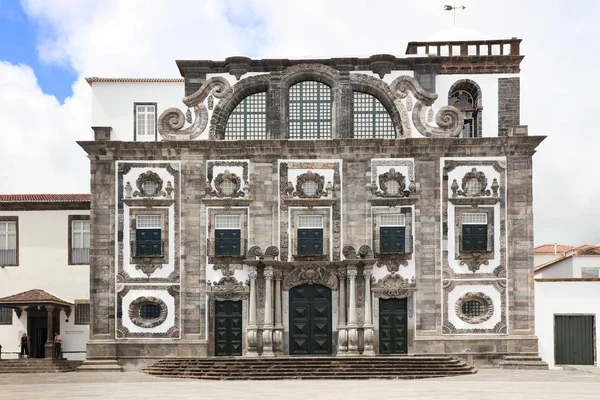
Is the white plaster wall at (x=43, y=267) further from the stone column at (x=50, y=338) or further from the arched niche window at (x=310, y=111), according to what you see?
the arched niche window at (x=310, y=111)

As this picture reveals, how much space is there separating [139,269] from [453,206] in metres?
12.2

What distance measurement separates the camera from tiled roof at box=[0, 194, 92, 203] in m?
40.2

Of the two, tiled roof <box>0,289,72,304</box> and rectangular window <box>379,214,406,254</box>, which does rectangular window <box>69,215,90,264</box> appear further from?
rectangular window <box>379,214,406,254</box>

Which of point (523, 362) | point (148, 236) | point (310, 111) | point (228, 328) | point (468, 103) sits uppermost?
point (468, 103)

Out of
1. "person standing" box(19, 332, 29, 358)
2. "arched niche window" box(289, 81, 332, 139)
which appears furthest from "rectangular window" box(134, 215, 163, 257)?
"person standing" box(19, 332, 29, 358)

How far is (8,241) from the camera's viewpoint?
1591 inches

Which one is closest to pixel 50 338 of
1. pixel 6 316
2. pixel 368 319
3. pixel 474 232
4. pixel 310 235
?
pixel 6 316

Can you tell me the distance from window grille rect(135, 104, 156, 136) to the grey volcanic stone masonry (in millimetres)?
13476

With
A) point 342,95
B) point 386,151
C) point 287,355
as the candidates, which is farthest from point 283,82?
point 287,355

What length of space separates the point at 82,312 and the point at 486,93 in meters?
18.7

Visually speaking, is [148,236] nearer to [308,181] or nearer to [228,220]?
[228,220]

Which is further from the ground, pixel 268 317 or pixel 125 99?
pixel 125 99

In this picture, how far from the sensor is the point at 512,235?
36.2m

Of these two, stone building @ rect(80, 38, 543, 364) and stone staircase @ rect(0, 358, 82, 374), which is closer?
stone building @ rect(80, 38, 543, 364)
